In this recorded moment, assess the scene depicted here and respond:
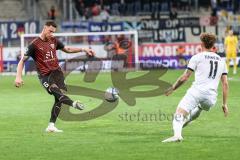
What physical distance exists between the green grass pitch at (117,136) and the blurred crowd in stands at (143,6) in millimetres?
25980

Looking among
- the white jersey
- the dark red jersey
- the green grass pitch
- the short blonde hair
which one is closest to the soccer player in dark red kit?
the dark red jersey

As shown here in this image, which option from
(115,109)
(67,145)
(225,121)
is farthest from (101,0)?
(67,145)

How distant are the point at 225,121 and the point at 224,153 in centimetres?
485

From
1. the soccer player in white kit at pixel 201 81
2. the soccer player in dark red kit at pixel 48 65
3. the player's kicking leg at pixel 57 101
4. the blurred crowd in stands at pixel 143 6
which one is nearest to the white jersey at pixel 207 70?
the soccer player in white kit at pixel 201 81

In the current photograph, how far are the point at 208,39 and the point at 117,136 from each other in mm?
2852

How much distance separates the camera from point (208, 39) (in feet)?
40.4

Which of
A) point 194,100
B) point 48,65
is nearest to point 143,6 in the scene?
point 48,65

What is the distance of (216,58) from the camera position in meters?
12.6

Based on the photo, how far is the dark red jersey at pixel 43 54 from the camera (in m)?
15.0

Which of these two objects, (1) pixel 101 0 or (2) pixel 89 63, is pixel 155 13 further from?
(2) pixel 89 63

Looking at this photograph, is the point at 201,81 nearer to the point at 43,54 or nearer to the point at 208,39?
the point at 208,39

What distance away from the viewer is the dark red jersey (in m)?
15.0

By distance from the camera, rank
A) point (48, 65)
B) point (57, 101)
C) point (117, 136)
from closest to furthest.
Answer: point (117, 136) → point (57, 101) → point (48, 65)

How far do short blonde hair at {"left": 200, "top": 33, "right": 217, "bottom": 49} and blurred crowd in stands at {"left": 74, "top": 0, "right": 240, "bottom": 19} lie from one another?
34879 millimetres
